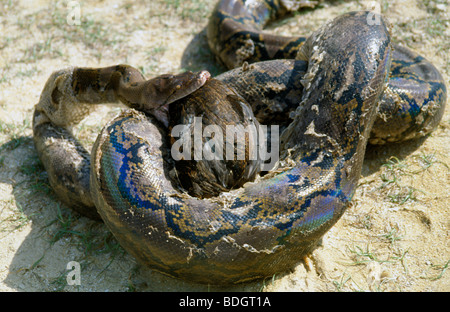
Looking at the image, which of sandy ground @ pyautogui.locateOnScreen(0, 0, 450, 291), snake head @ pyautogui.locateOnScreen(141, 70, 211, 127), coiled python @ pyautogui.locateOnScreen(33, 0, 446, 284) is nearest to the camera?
coiled python @ pyautogui.locateOnScreen(33, 0, 446, 284)

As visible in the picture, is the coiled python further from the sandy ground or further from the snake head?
the sandy ground

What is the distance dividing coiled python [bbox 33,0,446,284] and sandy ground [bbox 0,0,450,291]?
0.28 m

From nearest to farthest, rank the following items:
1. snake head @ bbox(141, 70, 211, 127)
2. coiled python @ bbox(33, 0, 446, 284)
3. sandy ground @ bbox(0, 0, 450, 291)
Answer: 1. coiled python @ bbox(33, 0, 446, 284)
2. sandy ground @ bbox(0, 0, 450, 291)
3. snake head @ bbox(141, 70, 211, 127)

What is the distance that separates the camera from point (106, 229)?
470cm

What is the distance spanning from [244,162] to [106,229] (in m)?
1.67

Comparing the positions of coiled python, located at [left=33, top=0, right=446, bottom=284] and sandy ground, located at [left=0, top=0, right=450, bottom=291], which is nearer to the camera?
coiled python, located at [left=33, top=0, right=446, bottom=284]

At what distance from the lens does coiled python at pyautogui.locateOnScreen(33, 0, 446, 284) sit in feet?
11.9

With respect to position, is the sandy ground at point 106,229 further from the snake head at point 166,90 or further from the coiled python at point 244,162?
the snake head at point 166,90

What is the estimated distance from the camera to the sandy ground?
13.3 ft

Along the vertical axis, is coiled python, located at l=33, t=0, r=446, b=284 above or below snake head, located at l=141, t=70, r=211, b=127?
below

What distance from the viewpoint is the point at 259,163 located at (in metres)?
4.41

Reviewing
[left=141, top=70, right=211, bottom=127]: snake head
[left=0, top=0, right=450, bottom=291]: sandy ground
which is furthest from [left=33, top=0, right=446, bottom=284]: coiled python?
[left=0, top=0, right=450, bottom=291]: sandy ground

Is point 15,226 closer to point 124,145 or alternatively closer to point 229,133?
point 124,145

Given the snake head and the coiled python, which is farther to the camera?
the snake head
